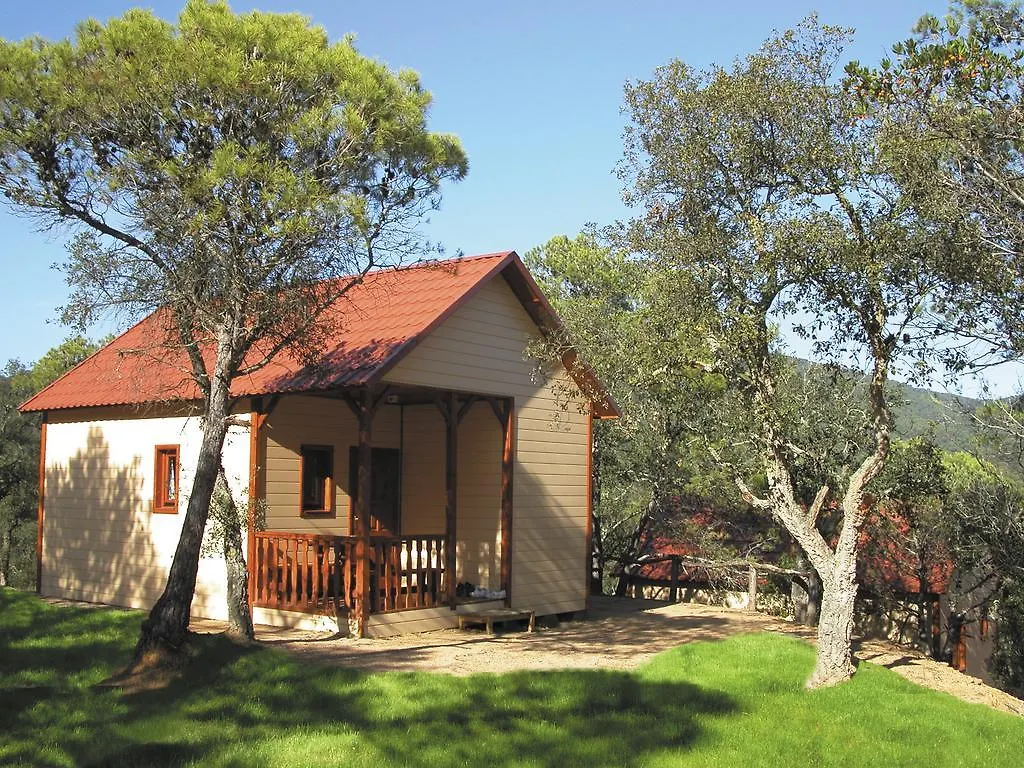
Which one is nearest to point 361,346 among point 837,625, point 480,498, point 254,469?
point 254,469

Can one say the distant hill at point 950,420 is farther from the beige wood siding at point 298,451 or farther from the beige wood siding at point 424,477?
the beige wood siding at point 298,451

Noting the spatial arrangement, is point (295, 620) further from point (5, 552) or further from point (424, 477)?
point (5, 552)

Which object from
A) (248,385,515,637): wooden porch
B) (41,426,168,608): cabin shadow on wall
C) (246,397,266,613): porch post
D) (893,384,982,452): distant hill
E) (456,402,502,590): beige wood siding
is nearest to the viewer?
→ (893,384,982,452): distant hill

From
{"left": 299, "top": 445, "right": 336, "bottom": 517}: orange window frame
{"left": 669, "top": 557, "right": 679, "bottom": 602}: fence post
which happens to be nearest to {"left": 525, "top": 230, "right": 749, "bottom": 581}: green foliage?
{"left": 669, "top": 557, "right": 679, "bottom": 602}: fence post

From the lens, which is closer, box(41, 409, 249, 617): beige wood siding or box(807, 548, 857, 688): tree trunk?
box(807, 548, 857, 688): tree trunk

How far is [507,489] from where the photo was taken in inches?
647

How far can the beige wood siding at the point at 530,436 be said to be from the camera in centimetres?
1574

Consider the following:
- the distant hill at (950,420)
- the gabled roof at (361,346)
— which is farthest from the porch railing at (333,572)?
the distant hill at (950,420)

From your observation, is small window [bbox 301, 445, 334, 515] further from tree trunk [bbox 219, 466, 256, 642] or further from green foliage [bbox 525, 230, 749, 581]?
green foliage [bbox 525, 230, 749, 581]

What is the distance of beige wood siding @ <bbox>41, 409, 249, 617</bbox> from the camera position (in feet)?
52.3

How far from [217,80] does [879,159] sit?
713 cm

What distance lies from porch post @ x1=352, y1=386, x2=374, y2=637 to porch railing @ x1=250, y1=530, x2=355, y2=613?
195mm

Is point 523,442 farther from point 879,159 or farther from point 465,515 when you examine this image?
point 879,159

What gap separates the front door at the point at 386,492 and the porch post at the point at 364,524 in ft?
11.3
